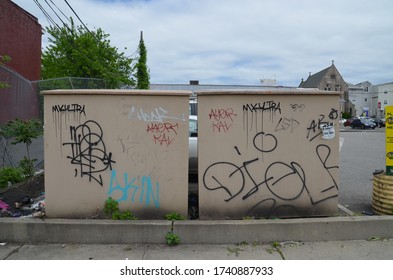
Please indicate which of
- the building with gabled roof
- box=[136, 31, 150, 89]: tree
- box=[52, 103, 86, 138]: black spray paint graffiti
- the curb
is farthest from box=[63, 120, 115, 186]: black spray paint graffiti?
the building with gabled roof

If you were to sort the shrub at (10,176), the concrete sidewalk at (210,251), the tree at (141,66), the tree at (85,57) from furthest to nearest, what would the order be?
the tree at (141,66) → the tree at (85,57) → the shrub at (10,176) → the concrete sidewalk at (210,251)

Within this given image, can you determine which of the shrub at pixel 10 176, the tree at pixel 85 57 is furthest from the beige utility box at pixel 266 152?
the tree at pixel 85 57

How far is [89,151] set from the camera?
14.0 feet

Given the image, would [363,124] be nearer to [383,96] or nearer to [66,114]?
[383,96]

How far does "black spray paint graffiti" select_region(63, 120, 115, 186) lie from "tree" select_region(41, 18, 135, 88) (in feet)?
39.1

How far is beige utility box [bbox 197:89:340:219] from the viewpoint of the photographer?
4.29m

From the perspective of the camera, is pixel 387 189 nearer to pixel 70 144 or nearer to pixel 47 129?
pixel 70 144

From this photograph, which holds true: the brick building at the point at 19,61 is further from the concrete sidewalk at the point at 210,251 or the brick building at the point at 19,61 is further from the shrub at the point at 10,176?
the concrete sidewalk at the point at 210,251

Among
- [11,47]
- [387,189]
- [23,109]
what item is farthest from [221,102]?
[11,47]

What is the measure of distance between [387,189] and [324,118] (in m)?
1.37

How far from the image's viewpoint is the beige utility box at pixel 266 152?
4289 mm

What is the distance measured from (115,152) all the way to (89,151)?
1.14 feet

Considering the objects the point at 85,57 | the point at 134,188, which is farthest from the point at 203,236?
the point at 85,57

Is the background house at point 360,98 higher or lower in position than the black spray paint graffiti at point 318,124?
higher
